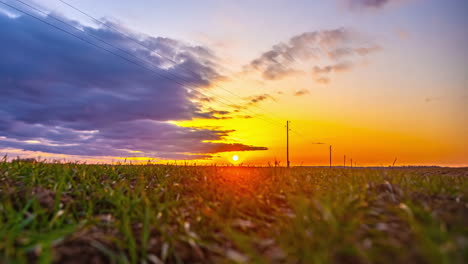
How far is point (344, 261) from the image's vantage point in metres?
3.11

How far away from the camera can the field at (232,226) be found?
3289 mm

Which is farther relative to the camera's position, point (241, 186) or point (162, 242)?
point (241, 186)

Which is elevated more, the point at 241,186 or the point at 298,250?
the point at 241,186

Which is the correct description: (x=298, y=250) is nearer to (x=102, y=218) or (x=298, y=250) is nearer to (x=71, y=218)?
(x=102, y=218)

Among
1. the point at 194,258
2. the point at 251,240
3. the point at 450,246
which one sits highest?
the point at 450,246

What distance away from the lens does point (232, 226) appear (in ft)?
16.2

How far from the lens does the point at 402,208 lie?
442 cm

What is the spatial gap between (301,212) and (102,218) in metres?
3.14

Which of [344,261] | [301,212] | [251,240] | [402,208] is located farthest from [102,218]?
[402,208]

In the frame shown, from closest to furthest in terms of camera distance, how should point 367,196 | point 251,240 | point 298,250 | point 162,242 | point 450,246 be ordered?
point 450,246 → point 298,250 → point 251,240 → point 162,242 → point 367,196

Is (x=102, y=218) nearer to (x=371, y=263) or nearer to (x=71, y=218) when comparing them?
(x=71, y=218)

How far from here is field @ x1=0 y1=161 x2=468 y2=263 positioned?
3289mm

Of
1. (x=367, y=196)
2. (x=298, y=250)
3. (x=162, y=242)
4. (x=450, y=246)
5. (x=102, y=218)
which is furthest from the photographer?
(x=367, y=196)

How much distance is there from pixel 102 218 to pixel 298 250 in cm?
324
